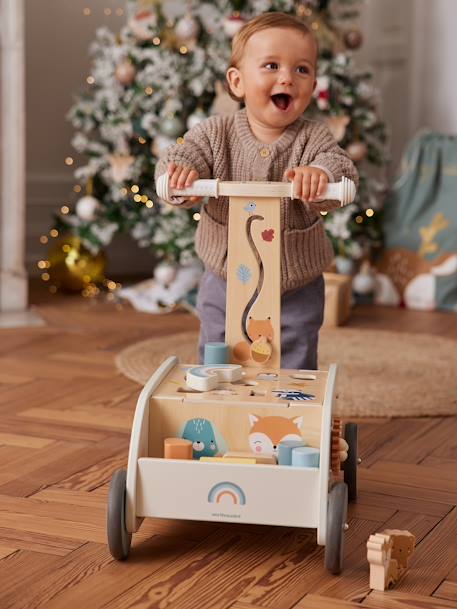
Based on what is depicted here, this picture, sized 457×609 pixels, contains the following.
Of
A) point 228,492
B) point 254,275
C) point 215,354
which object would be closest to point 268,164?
point 254,275

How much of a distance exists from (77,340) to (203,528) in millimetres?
1393

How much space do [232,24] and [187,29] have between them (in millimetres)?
144

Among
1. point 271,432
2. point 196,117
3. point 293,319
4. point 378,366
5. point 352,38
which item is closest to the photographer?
point 271,432

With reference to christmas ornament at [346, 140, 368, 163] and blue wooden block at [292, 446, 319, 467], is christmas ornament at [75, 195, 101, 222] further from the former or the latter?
blue wooden block at [292, 446, 319, 467]

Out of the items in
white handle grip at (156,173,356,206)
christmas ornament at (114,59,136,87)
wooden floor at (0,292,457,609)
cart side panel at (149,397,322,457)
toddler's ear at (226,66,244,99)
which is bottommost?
wooden floor at (0,292,457,609)

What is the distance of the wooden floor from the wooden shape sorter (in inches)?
A: 11.2

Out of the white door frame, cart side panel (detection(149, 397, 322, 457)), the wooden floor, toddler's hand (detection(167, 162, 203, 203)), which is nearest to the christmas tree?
the white door frame

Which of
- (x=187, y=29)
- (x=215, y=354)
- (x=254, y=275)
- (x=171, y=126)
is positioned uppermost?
(x=187, y=29)

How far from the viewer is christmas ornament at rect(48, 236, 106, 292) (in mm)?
3471

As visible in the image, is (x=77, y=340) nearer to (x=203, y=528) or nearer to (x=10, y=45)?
(x=10, y=45)

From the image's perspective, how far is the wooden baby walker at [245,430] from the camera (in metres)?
1.28

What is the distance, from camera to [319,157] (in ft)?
5.35

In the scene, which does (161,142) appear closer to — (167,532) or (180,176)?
(180,176)

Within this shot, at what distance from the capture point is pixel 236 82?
170 centimetres
